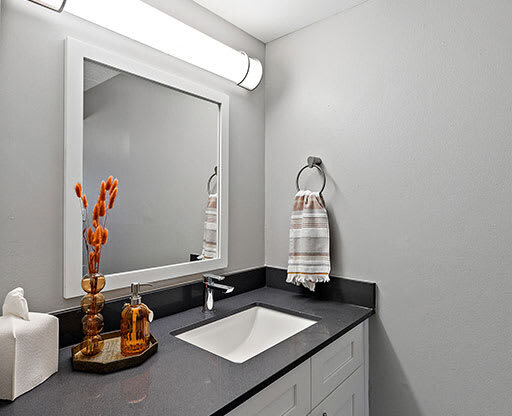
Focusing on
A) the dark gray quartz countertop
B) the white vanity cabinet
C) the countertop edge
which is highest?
the dark gray quartz countertop

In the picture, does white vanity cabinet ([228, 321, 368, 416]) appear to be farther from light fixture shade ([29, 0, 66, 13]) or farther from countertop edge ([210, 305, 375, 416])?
light fixture shade ([29, 0, 66, 13])

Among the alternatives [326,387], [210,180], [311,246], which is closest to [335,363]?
[326,387]

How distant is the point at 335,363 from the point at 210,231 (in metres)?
0.75

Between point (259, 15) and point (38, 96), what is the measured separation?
1035mm

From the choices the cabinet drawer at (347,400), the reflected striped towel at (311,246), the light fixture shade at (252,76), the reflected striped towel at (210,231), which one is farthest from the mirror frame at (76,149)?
the cabinet drawer at (347,400)

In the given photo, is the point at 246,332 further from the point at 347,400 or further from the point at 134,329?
the point at 134,329

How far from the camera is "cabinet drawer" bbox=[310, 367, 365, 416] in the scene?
1.12 metres

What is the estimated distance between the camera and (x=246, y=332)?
4.68 ft

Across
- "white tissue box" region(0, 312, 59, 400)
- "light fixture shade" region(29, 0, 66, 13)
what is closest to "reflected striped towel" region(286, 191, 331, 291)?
"white tissue box" region(0, 312, 59, 400)

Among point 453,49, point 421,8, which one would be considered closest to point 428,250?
point 453,49

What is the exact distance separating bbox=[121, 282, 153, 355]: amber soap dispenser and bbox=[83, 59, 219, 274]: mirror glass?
262 mm

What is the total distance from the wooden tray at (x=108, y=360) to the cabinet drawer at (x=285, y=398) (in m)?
0.31

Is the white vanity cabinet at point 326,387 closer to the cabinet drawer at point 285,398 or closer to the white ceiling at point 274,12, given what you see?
the cabinet drawer at point 285,398

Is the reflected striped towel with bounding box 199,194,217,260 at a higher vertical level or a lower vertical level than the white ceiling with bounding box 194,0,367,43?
lower
